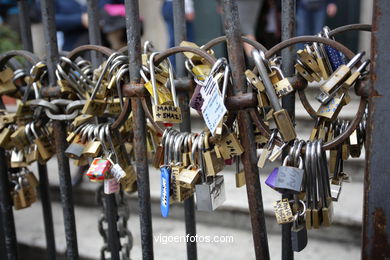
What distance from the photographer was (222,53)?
11.6ft

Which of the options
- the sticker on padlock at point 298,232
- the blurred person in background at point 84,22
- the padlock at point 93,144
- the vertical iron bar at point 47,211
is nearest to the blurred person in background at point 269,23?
the blurred person in background at point 84,22

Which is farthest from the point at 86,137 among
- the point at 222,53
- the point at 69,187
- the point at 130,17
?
the point at 222,53

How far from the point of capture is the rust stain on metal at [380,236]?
0.67 metres

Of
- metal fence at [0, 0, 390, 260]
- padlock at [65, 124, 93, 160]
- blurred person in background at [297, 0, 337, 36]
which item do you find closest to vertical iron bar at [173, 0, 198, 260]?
metal fence at [0, 0, 390, 260]

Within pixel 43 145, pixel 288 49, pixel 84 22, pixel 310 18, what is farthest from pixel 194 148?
pixel 310 18

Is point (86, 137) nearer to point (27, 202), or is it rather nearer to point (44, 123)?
point (44, 123)

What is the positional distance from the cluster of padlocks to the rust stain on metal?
0.26ft

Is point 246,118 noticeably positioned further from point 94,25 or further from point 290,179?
point 94,25

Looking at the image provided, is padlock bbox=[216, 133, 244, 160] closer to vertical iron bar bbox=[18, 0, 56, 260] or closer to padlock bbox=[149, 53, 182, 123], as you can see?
padlock bbox=[149, 53, 182, 123]

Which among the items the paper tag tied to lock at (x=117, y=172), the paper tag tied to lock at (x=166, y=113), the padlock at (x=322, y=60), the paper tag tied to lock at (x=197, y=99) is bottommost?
the paper tag tied to lock at (x=117, y=172)

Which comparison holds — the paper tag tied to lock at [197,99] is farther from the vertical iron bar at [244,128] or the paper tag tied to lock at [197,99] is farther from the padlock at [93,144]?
the padlock at [93,144]

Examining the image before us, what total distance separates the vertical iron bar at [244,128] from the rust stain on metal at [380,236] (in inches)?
7.9

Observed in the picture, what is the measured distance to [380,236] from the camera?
2.21 feet

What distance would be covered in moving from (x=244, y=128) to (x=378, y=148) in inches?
8.9
